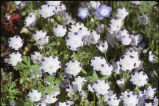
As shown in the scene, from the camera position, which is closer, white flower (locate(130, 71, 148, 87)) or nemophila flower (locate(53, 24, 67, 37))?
white flower (locate(130, 71, 148, 87))

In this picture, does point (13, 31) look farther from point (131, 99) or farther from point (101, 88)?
point (131, 99)

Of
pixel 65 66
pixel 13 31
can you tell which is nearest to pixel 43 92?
pixel 65 66

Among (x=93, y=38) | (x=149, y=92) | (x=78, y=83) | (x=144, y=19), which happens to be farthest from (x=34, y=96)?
(x=144, y=19)

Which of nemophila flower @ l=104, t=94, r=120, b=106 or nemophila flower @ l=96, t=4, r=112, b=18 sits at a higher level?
nemophila flower @ l=96, t=4, r=112, b=18

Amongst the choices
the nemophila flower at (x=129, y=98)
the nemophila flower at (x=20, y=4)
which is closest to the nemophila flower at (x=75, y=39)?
the nemophila flower at (x=129, y=98)

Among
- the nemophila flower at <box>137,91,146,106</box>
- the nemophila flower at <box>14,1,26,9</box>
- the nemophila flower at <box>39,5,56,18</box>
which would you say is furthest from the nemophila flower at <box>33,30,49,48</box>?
the nemophila flower at <box>137,91,146,106</box>

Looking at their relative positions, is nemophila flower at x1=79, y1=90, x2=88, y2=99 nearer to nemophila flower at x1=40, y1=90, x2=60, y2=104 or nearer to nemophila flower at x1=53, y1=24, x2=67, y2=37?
nemophila flower at x1=40, y1=90, x2=60, y2=104

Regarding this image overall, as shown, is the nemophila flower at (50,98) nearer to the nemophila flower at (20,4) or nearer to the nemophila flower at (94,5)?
the nemophila flower at (94,5)
